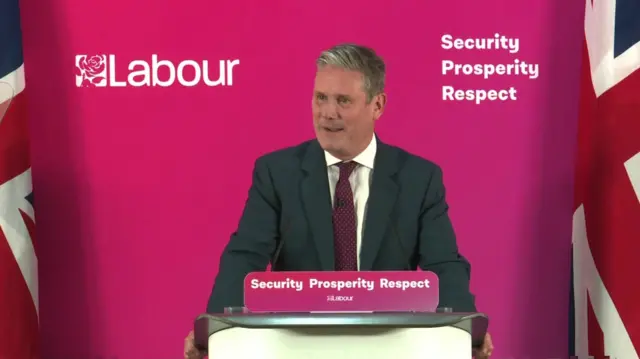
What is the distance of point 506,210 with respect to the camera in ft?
9.53

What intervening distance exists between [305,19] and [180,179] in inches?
27.9

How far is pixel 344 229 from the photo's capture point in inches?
106

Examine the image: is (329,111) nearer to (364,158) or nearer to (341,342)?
(364,158)

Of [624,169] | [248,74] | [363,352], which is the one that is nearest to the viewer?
[363,352]

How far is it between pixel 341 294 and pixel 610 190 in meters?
1.43

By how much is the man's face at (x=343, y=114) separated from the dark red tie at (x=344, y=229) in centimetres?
13

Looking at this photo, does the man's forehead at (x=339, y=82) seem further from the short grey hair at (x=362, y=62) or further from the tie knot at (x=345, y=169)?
the tie knot at (x=345, y=169)

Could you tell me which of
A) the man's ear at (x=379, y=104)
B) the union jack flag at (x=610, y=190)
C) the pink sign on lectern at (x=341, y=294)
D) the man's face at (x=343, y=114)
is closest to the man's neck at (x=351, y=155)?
the man's face at (x=343, y=114)

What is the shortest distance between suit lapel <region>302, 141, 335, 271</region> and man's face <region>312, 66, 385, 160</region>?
0.07 meters

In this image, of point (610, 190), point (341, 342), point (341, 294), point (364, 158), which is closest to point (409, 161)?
point (364, 158)

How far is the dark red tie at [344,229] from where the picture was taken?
269 centimetres

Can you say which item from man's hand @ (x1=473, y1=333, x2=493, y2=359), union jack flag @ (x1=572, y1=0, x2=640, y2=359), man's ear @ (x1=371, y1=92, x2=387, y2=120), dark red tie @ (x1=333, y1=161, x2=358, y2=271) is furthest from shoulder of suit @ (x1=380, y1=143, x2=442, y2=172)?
man's hand @ (x1=473, y1=333, x2=493, y2=359)

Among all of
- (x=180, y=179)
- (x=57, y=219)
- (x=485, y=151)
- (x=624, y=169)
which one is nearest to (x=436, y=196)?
(x=485, y=151)

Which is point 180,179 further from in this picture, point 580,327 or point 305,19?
point 580,327
